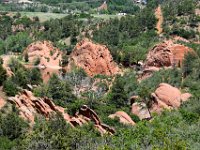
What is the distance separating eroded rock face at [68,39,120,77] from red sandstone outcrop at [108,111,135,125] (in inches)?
1300

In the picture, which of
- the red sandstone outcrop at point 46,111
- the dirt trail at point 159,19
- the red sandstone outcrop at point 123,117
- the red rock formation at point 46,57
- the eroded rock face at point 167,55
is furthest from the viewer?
the dirt trail at point 159,19

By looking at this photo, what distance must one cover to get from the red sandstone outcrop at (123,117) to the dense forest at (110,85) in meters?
1.05

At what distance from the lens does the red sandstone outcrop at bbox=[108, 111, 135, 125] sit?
82562 millimetres

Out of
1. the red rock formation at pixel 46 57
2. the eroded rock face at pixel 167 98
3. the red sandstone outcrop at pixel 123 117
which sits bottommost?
the red rock formation at pixel 46 57

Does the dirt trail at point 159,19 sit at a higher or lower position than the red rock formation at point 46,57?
higher

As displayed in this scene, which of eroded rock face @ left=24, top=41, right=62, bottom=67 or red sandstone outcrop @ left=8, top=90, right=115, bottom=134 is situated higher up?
red sandstone outcrop @ left=8, top=90, right=115, bottom=134

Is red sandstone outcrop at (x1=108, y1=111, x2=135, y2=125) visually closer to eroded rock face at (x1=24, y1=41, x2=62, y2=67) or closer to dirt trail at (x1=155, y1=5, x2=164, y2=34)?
eroded rock face at (x1=24, y1=41, x2=62, y2=67)

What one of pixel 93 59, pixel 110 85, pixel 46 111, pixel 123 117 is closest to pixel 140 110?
pixel 123 117

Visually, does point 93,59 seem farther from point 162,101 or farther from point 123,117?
point 123,117

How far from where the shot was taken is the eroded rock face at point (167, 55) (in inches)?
4318

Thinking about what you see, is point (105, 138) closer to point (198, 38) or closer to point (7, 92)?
point (7, 92)

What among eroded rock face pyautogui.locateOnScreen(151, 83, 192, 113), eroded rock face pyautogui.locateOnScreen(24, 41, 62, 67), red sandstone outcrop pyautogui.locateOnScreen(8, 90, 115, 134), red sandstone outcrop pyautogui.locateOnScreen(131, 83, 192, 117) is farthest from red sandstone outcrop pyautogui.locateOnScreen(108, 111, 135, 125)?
eroded rock face pyautogui.locateOnScreen(24, 41, 62, 67)

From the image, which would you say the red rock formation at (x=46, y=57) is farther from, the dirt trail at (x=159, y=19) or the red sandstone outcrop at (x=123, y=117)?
the dirt trail at (x=159, y=19)

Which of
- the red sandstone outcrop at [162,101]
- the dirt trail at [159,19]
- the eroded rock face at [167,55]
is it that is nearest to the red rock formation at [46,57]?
the eroded rock face at [167,55]
